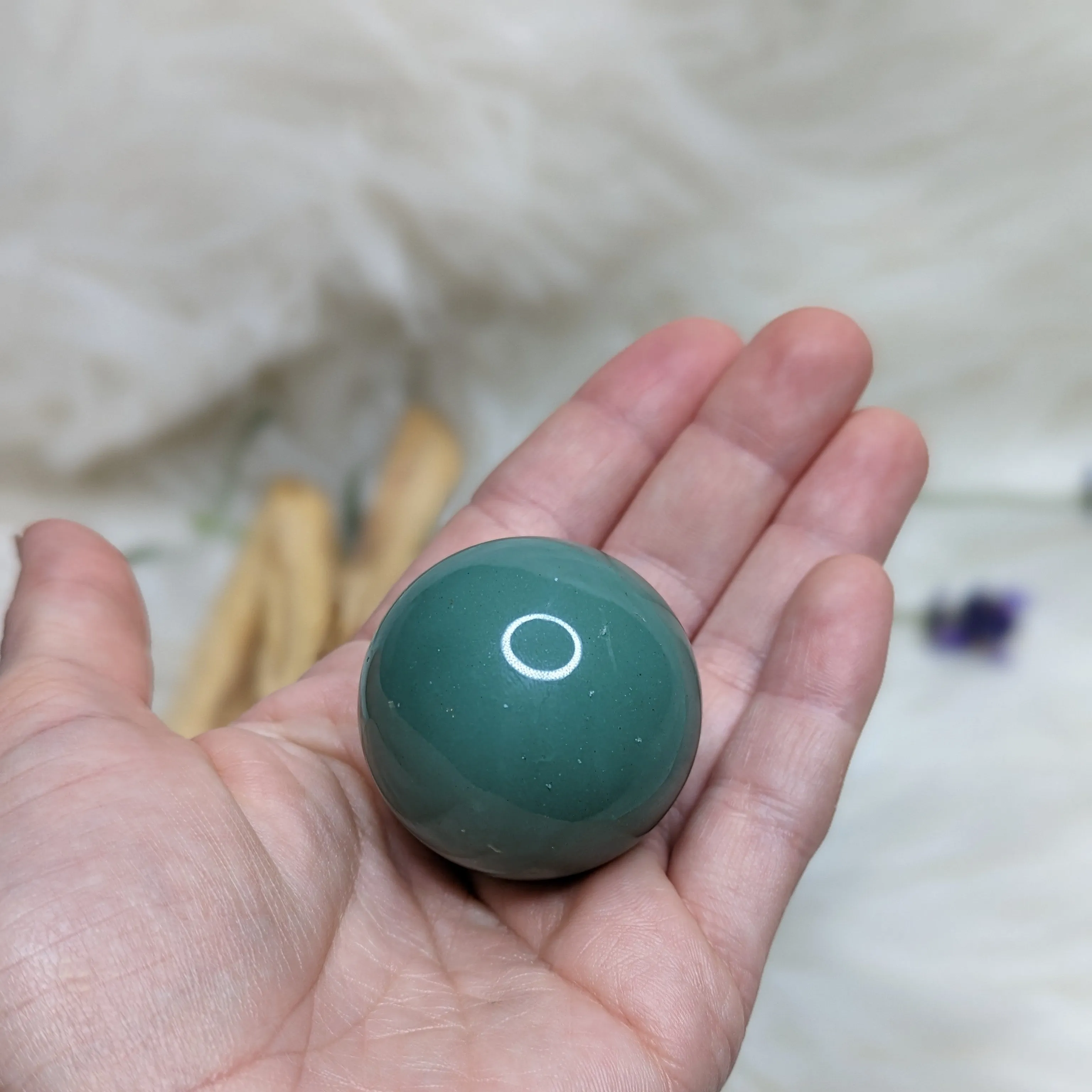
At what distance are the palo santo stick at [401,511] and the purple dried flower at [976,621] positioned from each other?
1.81 ft

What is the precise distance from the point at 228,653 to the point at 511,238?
559 mm

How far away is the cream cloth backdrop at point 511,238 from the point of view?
129 centimetres

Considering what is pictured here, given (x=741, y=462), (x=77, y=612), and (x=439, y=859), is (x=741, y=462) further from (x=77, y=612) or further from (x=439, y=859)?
(x=77, y=612)

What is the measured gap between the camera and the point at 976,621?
1.28m

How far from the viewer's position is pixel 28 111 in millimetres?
1274

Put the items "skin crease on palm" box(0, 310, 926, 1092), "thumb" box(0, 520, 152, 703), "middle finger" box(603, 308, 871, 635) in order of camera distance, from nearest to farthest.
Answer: "skin crease on palm" box(0, 310, 926, 1092) < "thumb" box(0, 520, 152, 703) < "middle finger" box(603, 308, 871, 635)

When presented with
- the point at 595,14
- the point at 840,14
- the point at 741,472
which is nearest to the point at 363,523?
the point at 741,472

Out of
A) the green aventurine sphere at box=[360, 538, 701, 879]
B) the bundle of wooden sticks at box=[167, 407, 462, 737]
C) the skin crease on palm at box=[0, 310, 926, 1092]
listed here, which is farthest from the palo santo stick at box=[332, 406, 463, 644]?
the green aventurine sphere at box=[360, 538, 701, 879]

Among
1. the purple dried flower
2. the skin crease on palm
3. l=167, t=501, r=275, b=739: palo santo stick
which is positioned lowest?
l=167, t=501, r=275, b=739: palo santo stick

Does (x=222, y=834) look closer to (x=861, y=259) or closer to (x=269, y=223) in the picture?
(x=269, y=223)

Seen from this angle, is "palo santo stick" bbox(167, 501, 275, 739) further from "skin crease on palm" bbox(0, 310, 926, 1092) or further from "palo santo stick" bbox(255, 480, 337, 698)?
"skin crease on palm" bbox(0, 310, 926, 1092)

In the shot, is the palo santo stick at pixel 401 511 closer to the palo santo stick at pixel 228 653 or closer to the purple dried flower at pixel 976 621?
the palo santo stick at pixel 228 653

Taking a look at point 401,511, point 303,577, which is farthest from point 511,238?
point 303,577

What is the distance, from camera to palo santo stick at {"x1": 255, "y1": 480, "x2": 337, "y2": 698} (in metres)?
1.25
